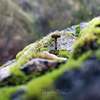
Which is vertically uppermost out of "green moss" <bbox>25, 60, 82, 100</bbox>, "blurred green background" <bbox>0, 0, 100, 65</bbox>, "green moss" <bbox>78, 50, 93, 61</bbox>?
"blurred green background" <bbox>0, 0, 100, 65</bbox>

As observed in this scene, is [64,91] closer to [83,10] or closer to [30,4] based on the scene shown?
[83,10]

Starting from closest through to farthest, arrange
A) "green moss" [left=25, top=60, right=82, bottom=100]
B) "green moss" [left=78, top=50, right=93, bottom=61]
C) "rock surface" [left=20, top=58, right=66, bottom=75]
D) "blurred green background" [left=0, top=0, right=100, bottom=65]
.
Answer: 1. "green moss" [left=25, top=60, right=82, bottom=100]
2. "green moss" [left=78, top=50, right=93, bottom=61]
3. "rock surface" [left=20, top=58, right=66, bottom=75]
4. "blurred green background" [left=0, top=0, right=100, bottom=65]

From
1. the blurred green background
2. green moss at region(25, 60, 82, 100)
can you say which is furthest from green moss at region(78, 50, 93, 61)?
the blurred green background

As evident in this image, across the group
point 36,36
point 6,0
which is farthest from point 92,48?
point 6,0

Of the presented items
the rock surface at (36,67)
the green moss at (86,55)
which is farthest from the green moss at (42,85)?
the rock surface at (36,67)

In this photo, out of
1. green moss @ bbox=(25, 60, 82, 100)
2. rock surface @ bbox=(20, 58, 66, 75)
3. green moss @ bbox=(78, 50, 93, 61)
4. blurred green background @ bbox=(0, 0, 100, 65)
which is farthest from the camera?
blurred green background @ bbox=(0, 0, 100, 65)

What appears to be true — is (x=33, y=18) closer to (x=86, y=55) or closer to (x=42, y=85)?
(x=86, y=55)

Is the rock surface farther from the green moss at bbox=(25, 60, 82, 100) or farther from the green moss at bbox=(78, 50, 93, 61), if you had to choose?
the green moss at bbox=(78, 50, 93, 61)

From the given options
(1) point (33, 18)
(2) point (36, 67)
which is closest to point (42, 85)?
(2) point (36, 67)
